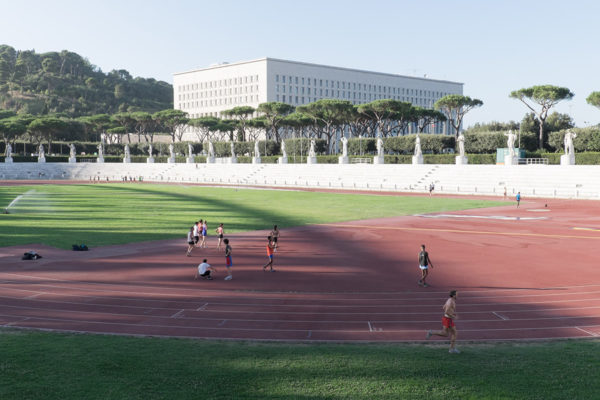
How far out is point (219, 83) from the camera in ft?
550

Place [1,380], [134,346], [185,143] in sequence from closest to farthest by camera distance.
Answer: [1,380]
[134,346]
[185,143]

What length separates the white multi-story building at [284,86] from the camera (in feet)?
505

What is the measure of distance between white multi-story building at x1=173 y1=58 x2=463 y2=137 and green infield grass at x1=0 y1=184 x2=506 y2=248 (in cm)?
9771

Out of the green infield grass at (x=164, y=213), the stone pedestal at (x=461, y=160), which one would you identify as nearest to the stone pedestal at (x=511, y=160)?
the stone pedestal at (x=461, y=160)

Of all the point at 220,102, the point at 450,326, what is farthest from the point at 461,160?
the point at 220,102

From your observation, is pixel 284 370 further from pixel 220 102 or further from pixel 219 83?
pixel 219 83

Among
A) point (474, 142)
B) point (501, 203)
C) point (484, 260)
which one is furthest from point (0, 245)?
point (474, 142)

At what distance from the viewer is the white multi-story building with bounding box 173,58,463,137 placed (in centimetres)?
15400

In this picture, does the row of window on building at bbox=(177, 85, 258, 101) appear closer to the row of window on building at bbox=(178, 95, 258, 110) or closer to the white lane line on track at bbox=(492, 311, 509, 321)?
the row of window on building at bbox=(178, 95, 258, 110)

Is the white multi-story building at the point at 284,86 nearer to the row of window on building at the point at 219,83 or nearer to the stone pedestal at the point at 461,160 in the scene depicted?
the row of window on building at the point at 219,83

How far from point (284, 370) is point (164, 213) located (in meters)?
33.3

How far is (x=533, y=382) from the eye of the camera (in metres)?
10.3

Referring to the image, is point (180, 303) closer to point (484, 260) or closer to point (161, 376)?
point (161, 376)

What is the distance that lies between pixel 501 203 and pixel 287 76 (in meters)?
114
